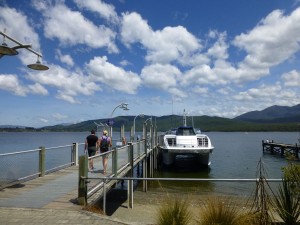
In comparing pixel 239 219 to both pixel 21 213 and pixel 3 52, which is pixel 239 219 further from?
pixel 3 52

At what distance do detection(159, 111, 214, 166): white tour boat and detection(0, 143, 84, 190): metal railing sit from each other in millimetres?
15059

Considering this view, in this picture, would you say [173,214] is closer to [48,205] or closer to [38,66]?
[48,205]

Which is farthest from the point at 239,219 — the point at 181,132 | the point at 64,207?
the point at 181,132

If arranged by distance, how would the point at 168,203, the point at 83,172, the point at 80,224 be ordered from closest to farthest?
the point at 168,203, the point at 80,224, the point at 83,172

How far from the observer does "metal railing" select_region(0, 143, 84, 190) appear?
11.0 meters

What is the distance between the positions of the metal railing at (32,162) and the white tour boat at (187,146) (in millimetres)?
15059

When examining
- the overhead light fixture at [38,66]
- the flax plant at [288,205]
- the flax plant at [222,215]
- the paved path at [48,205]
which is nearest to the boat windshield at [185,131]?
the paved path at [48,205]

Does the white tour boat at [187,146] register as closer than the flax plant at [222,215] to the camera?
No

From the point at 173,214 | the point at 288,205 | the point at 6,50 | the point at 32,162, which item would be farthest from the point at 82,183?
the point at 288,205

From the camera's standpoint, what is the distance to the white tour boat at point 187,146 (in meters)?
30.9

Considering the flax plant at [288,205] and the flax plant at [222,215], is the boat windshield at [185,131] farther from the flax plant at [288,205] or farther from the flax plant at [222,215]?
the flax plant at [222,215]

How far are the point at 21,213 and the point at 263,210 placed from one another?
17.7ft

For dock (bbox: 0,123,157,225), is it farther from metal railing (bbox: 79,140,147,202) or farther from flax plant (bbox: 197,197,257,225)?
flax plant (bbox: 197,197,257,225)

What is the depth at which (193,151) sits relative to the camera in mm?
30547
